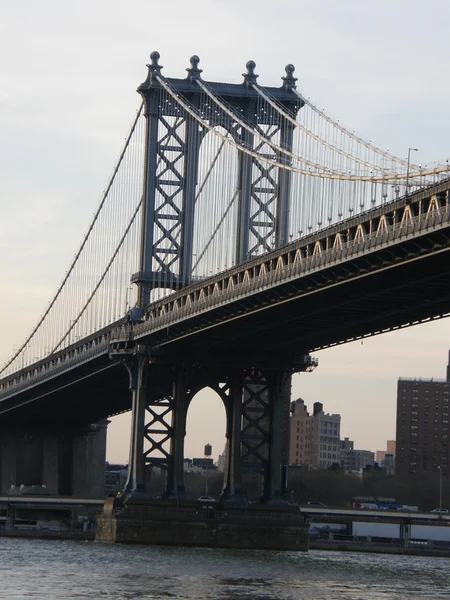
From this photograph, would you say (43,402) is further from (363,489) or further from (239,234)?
(363,489)

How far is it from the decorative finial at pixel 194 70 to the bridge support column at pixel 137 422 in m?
13.4

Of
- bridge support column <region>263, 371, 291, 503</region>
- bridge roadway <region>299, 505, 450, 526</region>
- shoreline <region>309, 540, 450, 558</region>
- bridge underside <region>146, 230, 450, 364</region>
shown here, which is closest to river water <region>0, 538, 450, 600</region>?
bridge support column <region>263, 371, 291, 503</region>

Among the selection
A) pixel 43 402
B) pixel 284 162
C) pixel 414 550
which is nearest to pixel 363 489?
pixel 43 402

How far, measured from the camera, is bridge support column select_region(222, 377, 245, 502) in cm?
8056

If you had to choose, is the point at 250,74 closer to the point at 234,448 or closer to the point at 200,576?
the point at 234,448

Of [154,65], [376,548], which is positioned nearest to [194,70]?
[154,65]

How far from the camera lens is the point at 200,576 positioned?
2184 inches

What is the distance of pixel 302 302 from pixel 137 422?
62.7 ft

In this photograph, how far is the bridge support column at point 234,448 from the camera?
264ft

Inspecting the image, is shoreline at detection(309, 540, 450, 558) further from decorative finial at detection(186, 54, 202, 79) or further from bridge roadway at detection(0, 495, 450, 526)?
decorative finial at detection(186, 54, 202, 79)

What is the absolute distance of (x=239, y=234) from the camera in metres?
78.5

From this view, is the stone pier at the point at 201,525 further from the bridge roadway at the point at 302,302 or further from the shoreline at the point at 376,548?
the shoreline at the point at 376,548

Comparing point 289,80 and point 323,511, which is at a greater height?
point 289,80

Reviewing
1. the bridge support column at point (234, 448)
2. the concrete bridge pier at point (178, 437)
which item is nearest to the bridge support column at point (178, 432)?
the concrete bridge pier at point (178, 437)
